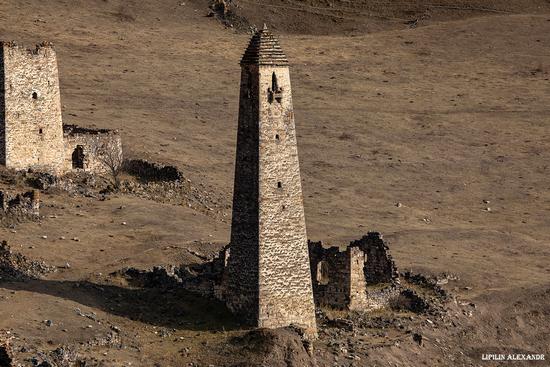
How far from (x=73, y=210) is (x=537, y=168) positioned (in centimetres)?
2549

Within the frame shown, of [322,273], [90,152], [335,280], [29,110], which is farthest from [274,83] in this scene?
[90,152]

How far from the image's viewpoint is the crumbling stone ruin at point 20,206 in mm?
51156

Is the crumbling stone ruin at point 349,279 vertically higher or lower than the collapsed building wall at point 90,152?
lower

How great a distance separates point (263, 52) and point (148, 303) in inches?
288

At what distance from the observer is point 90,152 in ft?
194

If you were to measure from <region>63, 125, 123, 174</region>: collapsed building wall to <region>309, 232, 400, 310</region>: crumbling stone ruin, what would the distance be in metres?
12.6

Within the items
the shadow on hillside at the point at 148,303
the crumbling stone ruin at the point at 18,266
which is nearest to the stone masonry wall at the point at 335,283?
the shadow on hillside at the point at 148,303

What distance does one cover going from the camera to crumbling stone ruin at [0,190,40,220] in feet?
168

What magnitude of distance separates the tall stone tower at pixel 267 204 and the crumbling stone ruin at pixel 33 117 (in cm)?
1511

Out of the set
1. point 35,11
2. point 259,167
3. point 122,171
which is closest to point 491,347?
point 259,167

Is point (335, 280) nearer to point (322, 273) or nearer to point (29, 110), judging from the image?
point (322, 273)

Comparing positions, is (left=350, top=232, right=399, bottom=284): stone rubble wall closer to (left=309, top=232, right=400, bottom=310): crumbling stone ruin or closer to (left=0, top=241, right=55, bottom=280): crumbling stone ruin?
(left=309, top=232, right=400, bottom=310): crumbling stone ruin

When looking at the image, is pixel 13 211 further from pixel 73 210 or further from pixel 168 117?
pixel 168 117

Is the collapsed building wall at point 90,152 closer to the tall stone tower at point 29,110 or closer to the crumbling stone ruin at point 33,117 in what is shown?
the crumbling stone ruin at point 33,117
